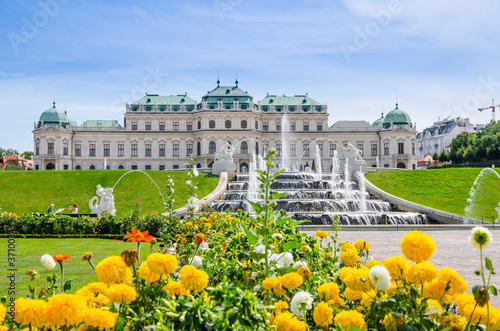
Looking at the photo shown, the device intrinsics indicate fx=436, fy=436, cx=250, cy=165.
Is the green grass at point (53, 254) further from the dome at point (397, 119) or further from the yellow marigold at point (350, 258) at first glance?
the dome at point (397, 119)

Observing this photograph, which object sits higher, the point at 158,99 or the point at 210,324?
the point at 158,99

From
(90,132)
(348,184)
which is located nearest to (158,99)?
(90,132)

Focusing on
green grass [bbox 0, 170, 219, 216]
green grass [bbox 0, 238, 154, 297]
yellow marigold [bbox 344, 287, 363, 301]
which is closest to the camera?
yellow marigold [bbox 344, 287, 363, 301]

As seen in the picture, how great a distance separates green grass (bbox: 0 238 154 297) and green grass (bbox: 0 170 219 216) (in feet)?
36.1

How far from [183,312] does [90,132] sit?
69803 millimetres

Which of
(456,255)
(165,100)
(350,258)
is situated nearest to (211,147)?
(165,100)

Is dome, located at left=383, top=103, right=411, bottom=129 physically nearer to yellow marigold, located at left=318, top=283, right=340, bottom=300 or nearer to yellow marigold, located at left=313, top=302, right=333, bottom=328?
yellow marigold, located at left=318, top=283, right=340, bottom=300

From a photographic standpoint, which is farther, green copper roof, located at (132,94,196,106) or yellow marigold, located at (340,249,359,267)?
green copper roof, located at (132,94,196,106)

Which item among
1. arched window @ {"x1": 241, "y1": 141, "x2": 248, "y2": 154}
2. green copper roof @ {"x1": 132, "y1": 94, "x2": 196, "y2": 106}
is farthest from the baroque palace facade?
green copper roof @ {"x1": 132, "y1": 94, "x2": 196, "y2": 106}

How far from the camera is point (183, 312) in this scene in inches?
86.5

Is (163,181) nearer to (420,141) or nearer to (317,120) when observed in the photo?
(317,120)

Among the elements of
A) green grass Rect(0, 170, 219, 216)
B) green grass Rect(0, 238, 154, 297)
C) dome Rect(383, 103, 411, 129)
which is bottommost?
green grass Rect(0, 238, 154, 297)

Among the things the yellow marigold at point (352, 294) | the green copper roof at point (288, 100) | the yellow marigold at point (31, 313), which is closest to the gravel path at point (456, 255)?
the yellow marigold at point (352, 294)

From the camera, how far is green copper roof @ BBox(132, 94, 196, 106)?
70.1m
